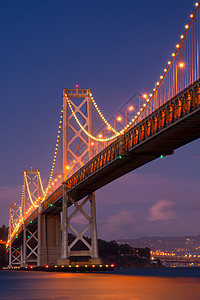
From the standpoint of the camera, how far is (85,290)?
32750 millimetres

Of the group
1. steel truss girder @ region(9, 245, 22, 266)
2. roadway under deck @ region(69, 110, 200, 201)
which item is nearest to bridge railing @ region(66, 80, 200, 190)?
roadway under deck @ region(69, 110, 200, 201)

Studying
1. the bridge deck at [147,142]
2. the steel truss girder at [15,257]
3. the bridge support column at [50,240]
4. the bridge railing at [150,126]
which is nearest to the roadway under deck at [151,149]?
the bridge deck at [147,142]

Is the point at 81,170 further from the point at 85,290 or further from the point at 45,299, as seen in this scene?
the point at 45,299

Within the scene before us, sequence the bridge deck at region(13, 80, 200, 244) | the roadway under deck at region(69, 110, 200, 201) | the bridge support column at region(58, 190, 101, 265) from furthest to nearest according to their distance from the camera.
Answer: the bridge support column at region(58, 190, 101, 265), the roadway under deck at region(69, 110, 200, 201), the bridge deck at region(13, 80, 200, 244)

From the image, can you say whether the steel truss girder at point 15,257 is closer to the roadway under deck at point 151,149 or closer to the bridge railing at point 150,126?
the roadway under deck at point 151,149

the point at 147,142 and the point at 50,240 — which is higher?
the point at 147,142

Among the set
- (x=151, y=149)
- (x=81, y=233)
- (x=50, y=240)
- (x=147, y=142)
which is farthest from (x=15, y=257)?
(x=147, y=142)

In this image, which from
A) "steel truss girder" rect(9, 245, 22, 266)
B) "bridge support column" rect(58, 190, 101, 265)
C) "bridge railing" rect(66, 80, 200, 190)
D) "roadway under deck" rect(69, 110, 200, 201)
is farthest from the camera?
"steel truss girder" rect(9, 245, 22, 266)

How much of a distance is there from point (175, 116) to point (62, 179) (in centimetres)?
2690

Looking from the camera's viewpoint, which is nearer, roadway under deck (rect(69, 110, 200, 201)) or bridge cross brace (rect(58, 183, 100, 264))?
roadway under deck (rect(69, 110, 200, 201))

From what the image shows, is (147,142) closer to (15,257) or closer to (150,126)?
(150,126)

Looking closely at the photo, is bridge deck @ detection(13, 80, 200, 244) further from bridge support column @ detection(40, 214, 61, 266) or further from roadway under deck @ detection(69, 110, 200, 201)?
bridge support column @ detection(40, 214, 61, 266)

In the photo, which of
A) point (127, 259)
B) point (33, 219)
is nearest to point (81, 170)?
point (33, 219)

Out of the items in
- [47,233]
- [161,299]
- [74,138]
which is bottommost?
[161,299]
